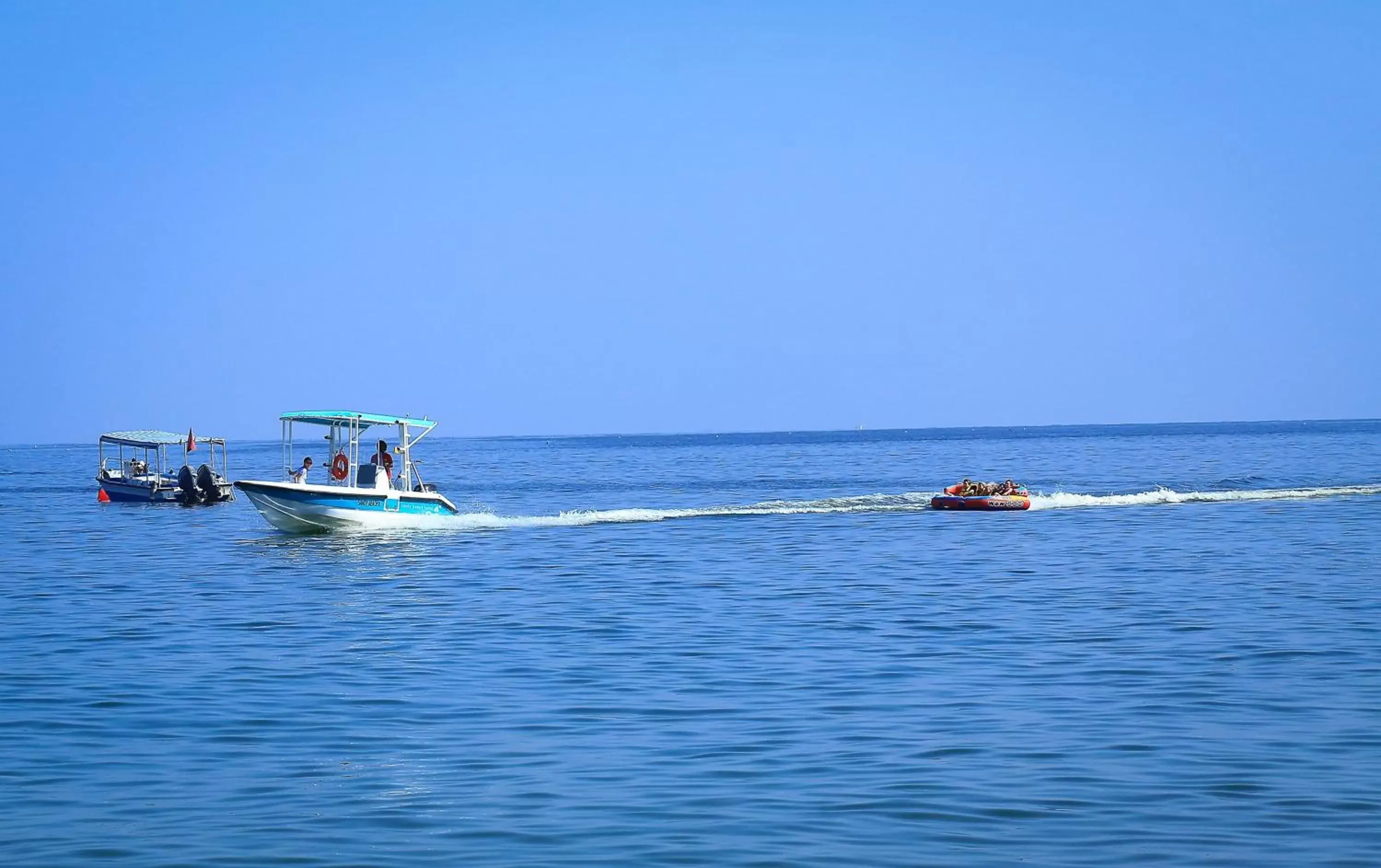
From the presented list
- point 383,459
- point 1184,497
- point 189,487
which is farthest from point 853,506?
point 189,487

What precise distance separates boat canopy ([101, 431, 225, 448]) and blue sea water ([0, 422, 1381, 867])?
3752 centimetres

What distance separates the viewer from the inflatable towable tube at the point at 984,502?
184 ft

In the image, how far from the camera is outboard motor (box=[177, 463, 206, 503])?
227 feet

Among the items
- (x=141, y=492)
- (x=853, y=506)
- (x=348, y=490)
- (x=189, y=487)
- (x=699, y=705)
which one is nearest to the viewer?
(x=699, y=705)

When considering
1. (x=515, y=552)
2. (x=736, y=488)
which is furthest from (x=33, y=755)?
(x=736, y=488)

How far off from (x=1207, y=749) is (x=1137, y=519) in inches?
1511

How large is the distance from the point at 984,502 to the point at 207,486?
36.7m

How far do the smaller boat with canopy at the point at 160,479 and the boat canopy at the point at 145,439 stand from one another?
1.0 inches

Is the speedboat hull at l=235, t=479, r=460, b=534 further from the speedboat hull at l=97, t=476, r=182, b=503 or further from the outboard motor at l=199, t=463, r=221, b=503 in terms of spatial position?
the speedboat hull at l=97, t=476, r=182, b=503

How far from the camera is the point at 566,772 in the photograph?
14.7 meters

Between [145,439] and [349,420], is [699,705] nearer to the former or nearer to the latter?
[349,420]

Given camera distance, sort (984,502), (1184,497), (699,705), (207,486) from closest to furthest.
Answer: (699,705) < (984,502) < (1184,497) < (207,486)

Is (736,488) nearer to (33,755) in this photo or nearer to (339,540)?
(339,540)

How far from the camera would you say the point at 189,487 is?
69.6 m
